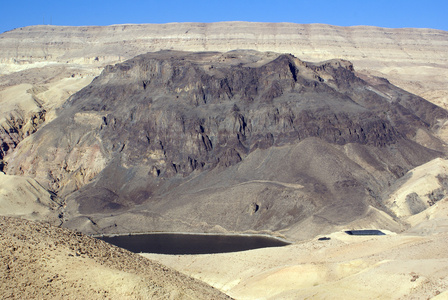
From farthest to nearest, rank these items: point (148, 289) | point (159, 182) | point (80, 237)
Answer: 1. point (159, 182)
2. point (80, 237)
3. point (148, 289)

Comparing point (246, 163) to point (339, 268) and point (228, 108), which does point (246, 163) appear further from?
point (339, 268)

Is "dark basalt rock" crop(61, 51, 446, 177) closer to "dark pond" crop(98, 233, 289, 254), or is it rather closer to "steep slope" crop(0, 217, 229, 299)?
"dark pond" crop(98, 233, 289, 254)

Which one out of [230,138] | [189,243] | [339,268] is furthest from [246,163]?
[339,268]

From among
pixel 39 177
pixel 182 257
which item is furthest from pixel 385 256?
pixel 39 177

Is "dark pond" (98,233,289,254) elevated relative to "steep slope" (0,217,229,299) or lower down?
elevated

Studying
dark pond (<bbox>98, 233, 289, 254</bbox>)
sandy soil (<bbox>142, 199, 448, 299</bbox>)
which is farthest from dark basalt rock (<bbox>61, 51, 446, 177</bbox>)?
sandy soil (<bbox>142, 199, 448, 299</bbox>)

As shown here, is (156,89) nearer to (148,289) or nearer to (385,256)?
(385,256)

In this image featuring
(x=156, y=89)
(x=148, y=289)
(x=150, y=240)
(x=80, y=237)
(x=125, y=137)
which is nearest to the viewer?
(x=148, y=289)
